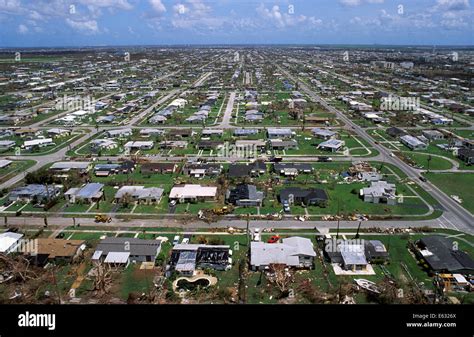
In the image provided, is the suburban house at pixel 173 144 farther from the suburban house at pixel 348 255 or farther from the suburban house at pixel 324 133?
the suburban house at pixel 348 255

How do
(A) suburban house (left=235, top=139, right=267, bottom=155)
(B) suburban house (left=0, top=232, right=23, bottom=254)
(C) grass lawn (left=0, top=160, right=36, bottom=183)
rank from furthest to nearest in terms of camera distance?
(A) suburban house (left=235, top=139, right=267, bottom=155), (C) grass lawn (left=0, top=160, right=36, bottom=183), (B) suburban house (left=0, top=232, right=23, bottom=254)

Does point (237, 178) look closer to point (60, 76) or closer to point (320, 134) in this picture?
point (320, 134)

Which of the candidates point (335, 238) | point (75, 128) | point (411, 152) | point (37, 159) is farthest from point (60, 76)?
point (335, 238)

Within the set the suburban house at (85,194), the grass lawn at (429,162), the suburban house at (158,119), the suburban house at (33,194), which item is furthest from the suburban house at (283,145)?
the suburban house at (33,194)

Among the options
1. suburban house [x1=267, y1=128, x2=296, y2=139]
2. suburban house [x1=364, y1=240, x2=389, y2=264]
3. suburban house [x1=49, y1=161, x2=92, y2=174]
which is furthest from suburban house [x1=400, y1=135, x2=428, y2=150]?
suburban house [x1=49, y1=161, x2=92, y2=174]

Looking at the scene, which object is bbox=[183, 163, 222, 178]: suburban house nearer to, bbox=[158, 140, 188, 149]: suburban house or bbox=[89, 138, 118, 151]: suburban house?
bbox=[158, 140, 188, 149]: suburban house

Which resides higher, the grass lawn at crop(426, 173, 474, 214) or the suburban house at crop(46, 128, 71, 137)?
the suburban house at crop(46, 128, 71, 137)
